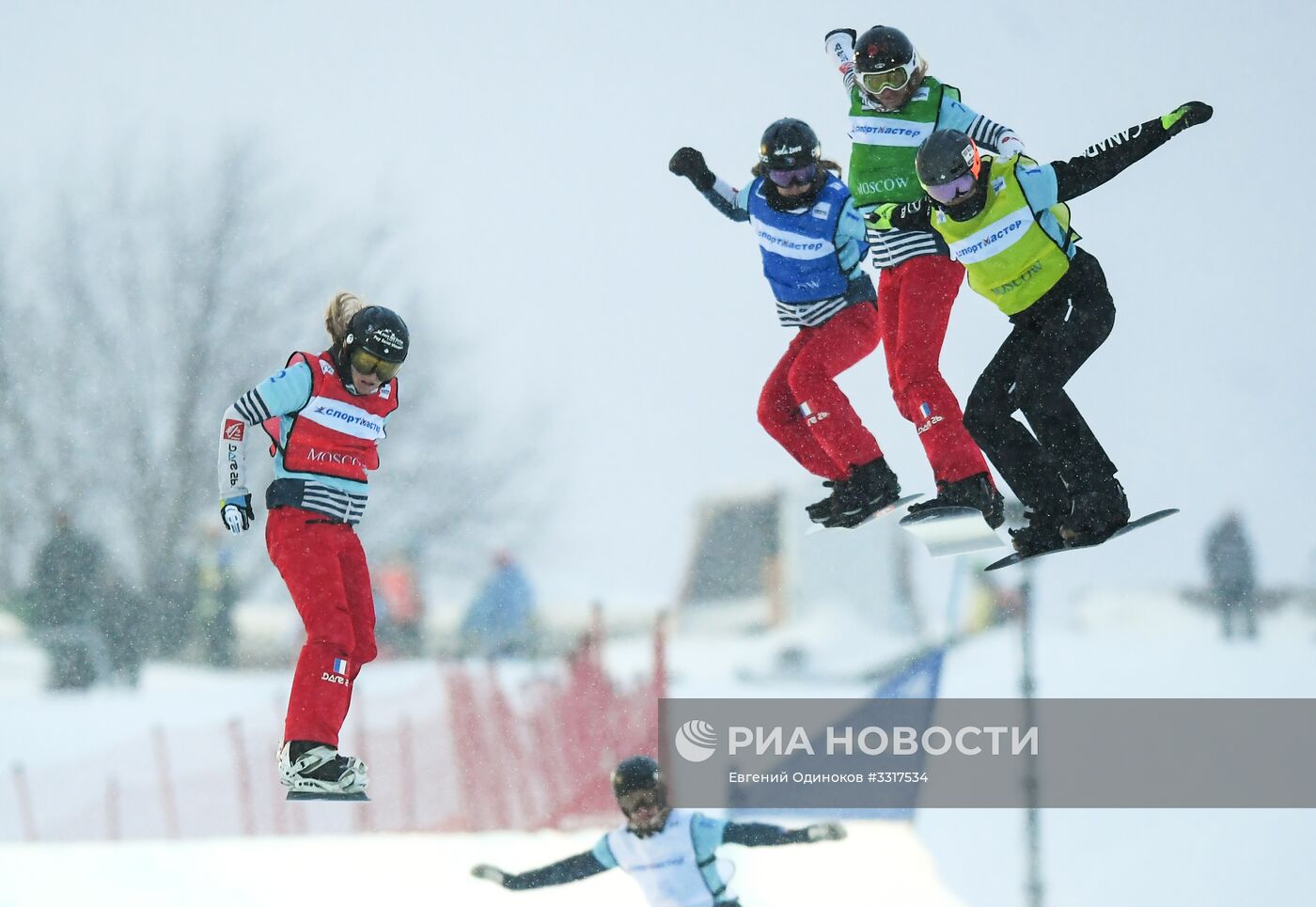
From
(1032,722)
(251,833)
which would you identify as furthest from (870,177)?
(251,833)

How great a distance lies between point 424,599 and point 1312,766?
15.0 m

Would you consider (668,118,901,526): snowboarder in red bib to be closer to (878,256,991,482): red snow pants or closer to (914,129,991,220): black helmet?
(878,256,991,482): red snow pants

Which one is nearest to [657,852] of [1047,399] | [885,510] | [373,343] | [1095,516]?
[885,510]

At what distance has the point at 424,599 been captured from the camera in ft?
84.5

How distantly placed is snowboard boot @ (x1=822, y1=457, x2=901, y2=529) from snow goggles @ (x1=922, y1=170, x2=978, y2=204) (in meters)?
1.51

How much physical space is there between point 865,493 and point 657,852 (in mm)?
2993

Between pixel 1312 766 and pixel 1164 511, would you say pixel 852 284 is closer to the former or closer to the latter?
pixel 1164 511

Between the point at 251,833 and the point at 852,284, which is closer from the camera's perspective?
the point at 852,284

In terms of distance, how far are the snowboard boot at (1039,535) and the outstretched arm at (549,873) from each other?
3588 millimetres

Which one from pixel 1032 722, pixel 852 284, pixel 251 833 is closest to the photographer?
pixel 852 284

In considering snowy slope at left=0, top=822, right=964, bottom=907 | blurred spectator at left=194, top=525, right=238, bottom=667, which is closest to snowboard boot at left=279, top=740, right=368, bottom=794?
snowy slope at left=0, top=822, right=964, bottom=907

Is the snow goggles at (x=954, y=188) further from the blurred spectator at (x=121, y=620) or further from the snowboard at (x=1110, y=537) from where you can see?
the blurred spectator at (x=121, y=620)

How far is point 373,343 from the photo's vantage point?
652 centimetres

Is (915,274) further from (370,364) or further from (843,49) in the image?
(370,364)
